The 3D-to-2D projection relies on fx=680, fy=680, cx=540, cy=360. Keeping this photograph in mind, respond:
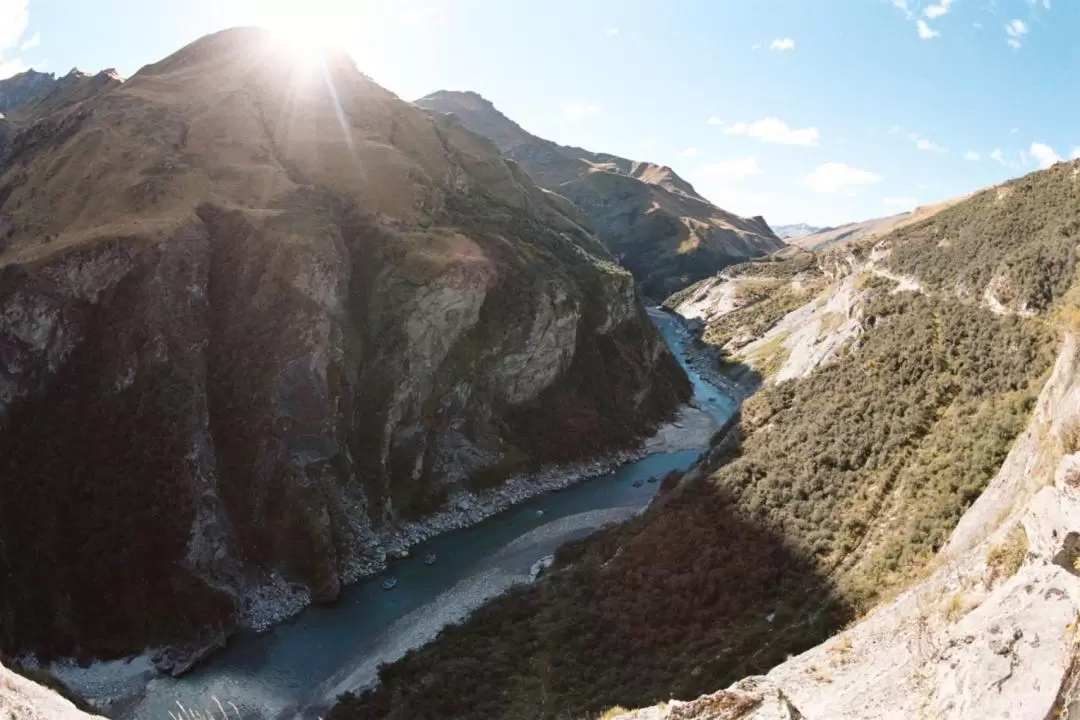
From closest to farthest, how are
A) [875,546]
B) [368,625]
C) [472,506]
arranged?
[875,546]
[368,625]
[472,506]

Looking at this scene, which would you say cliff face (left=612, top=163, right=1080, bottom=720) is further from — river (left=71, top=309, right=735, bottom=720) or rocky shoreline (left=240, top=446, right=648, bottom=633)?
rocky shoreline (left=240, top=446, right=648, bottom=633)

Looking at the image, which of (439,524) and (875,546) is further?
(439,524)

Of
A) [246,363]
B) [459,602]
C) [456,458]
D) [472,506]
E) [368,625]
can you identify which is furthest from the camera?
[456,458]

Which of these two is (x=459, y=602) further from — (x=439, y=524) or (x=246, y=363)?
(x=246, y=363)

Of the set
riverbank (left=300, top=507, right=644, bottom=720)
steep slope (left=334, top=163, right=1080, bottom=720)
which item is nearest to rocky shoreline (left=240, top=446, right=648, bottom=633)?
riverbank (left=300, top=507, right=644, bottom=720)

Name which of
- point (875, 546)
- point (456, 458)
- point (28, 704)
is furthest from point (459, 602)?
point (28, 704)

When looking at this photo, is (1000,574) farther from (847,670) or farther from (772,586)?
(772,586)

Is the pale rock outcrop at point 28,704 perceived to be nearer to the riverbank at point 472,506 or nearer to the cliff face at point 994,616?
the cliff face at point 994,616
